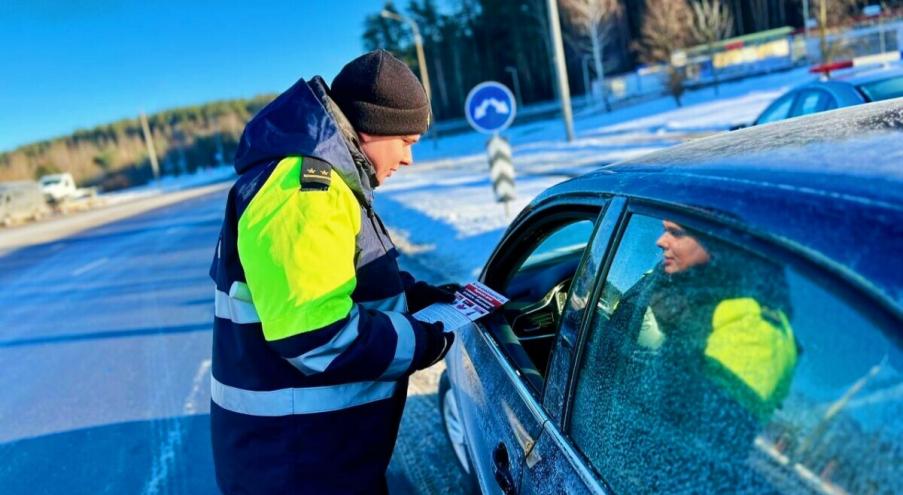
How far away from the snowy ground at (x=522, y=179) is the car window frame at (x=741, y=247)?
495 centimetres

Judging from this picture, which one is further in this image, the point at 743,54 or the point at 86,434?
the point at 743,54

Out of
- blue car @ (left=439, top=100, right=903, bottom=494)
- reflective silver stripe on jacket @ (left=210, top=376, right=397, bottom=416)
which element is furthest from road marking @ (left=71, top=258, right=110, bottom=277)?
blue car @ (left=439, top=100, right=903, bottom=494)

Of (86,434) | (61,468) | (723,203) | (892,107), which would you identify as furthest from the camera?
(86,434)

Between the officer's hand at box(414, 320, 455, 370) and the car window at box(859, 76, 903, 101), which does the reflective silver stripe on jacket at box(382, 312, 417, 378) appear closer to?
the officer's hand at box(414, 320, 455, 370)

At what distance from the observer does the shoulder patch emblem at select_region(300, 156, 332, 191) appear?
5.18ft

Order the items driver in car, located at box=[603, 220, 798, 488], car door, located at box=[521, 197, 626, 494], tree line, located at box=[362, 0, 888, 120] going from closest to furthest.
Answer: driver in car, located at box=[603, 220, 798, 488]
car door, located at box=[521, 197, 626, 494]
tree line, located at box=[362, 0, 888, 120]

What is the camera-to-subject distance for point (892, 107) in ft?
4.99

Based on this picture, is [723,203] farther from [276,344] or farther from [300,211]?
[276,344]

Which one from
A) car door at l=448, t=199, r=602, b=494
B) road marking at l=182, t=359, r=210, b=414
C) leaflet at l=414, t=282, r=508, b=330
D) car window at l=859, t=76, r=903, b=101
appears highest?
car window at l=859, t=76, r=903, b=101

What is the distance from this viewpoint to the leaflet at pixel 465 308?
204 centimetres

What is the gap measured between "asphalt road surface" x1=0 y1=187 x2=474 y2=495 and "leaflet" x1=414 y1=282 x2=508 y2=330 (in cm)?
119

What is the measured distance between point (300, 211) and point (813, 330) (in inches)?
43.4

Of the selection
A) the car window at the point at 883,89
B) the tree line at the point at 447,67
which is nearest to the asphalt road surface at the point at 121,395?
the car window at the point at 883,89

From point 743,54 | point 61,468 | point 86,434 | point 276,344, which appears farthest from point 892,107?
point 743,54
